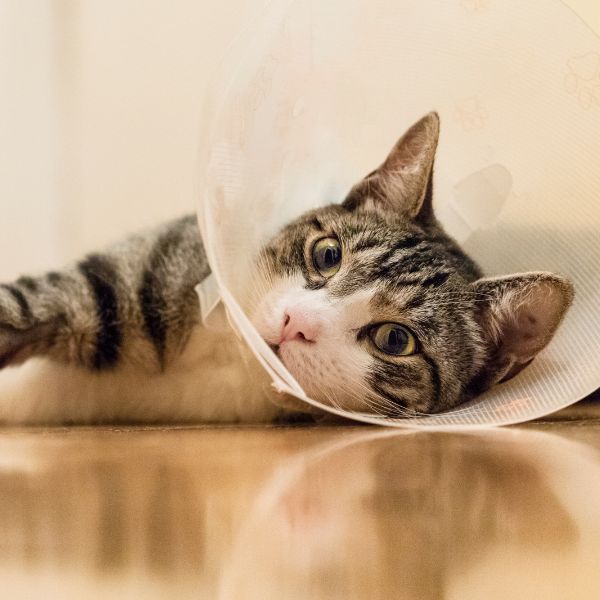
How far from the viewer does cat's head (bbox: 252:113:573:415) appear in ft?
3.56

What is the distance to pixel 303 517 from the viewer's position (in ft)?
2.46

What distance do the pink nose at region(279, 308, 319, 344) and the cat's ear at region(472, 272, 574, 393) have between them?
274 mm

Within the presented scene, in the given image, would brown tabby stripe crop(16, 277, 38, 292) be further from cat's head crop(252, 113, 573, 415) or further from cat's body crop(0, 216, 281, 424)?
cat's head crop(252, 113, 573, 415)

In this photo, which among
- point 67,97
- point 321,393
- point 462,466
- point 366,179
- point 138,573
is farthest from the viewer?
point 67,97

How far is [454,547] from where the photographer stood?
0.65 metres

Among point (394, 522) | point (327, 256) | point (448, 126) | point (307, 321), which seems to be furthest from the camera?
point (448, 126)

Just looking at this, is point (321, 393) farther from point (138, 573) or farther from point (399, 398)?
point (138, 573)

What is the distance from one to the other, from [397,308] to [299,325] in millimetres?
162

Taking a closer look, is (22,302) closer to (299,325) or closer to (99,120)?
(299,325)

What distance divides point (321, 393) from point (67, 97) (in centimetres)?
112

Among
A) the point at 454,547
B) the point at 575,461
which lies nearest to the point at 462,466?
the point at 575,461

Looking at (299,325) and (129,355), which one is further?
(129,355)

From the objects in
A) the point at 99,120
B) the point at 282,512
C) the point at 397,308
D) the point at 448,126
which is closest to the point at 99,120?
the point at 99,120

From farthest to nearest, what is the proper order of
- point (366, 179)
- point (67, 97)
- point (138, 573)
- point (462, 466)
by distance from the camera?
point (67, 97) → point (366, 179) → point (462, 466) → point (138, 573)
